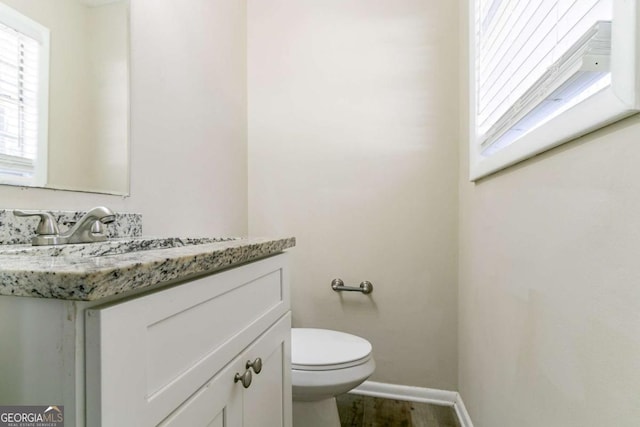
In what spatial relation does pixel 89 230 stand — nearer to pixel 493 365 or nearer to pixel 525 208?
pixel 525 208

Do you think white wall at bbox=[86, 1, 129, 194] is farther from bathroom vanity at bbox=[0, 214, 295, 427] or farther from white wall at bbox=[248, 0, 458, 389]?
white wall at bbox=[248, 0, 458, 389]

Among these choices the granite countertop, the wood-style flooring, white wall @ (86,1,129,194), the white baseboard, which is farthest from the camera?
the white baseboard

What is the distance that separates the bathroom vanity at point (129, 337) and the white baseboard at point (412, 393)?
1159 mm

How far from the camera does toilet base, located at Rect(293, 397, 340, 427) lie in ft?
3.89

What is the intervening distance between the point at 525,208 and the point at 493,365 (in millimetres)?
550

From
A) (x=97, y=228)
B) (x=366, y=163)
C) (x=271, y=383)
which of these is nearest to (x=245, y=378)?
(x=271, y=383)

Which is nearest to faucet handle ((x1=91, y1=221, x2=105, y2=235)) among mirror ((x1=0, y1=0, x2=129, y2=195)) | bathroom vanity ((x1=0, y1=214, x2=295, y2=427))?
mirror ((x1=0, y1=0, x2=129, y2=195))

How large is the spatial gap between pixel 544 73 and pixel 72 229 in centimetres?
119

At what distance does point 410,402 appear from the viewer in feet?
5.09

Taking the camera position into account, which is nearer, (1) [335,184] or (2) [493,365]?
(2) [493,365]

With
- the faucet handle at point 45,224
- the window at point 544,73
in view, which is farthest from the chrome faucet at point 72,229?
the window at point 544,73

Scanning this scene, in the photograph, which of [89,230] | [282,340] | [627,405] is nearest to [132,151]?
[89,230]
